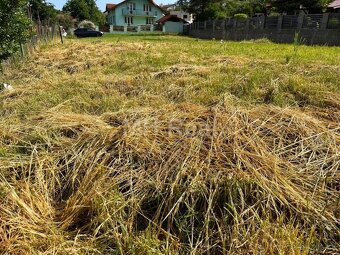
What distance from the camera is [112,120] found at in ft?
9.76

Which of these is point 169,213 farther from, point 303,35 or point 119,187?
point 303,35

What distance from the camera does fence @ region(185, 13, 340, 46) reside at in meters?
13.2

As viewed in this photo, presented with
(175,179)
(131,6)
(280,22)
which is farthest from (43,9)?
(175,179)

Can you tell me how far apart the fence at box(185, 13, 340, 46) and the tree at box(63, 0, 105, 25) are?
30.3m

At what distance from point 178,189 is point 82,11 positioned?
167ft

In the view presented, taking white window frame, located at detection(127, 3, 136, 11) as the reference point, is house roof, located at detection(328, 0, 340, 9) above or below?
below

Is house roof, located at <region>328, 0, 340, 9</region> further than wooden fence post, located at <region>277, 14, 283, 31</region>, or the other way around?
house roof, located at <region>328, 0, 340, 9</region>

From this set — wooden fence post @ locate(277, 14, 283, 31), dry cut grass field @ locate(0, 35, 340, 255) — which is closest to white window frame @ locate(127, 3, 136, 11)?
wooden fence post @ locate(277, 14, 283, 31)

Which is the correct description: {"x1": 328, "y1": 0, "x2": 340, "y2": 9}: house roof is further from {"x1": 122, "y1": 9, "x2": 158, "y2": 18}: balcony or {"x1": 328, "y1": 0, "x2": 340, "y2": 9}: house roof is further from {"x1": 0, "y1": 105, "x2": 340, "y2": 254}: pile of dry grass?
{"x1": 122, "y1": 9, "x2": 158, "y2": 18}: balcony

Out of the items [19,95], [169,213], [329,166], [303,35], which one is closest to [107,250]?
[169,213]

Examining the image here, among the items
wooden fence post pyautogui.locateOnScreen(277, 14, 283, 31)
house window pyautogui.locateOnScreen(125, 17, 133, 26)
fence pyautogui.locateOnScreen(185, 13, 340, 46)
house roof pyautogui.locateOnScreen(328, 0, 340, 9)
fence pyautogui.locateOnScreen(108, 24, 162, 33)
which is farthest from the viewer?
house window pyautogui.locateOnScreen(125, 17, 133, 26)

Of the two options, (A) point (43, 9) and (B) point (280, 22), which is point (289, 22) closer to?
(B) point (280, 22)

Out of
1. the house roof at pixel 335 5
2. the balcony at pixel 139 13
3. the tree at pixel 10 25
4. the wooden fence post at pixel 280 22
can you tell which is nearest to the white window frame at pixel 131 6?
the balcony at pixel 139 13

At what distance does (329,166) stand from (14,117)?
3.19 meters
